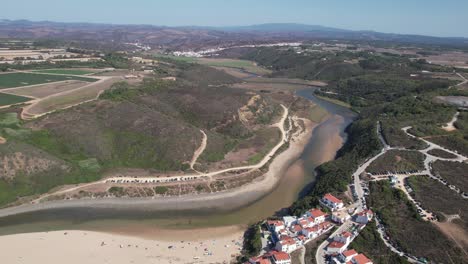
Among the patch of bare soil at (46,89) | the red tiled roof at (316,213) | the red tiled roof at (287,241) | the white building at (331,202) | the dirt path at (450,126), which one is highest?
the patch of bare soil at (46,89)

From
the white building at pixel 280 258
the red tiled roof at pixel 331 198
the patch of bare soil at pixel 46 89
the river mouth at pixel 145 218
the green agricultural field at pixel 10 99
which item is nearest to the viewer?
the white building at pixel 280 258

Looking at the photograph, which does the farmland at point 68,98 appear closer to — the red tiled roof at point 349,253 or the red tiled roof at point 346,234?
the red tiled roof at point 346,234

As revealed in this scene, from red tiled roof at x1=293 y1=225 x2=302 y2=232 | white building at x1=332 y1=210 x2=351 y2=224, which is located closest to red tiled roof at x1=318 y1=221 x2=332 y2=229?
white building at x1=332 y1=210 x2=351 y2=224

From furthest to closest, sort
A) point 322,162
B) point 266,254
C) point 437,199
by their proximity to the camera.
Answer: point 322,162 < point 437,199 < point 266,254

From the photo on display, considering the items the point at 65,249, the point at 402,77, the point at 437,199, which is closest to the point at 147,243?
the point at 65,249

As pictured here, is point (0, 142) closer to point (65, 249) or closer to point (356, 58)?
point (65, 249)

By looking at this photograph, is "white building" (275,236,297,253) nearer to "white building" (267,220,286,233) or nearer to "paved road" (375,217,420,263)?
"white building" (267,220,286,233)

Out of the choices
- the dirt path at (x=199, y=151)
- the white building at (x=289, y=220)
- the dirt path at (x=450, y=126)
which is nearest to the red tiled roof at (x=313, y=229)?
the white building at (x=289, y=220)
